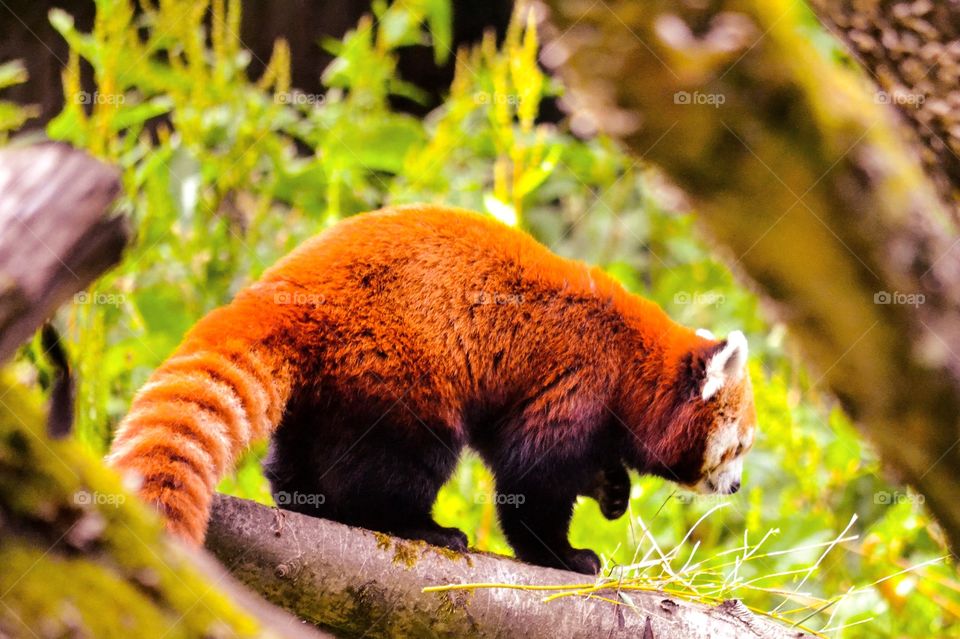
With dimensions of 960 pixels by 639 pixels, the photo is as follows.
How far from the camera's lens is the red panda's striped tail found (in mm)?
1816

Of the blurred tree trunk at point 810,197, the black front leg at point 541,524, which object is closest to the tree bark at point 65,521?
the blurred tree trunk at point 810,197

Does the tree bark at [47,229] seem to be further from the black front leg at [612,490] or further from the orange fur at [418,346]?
the black front leg at [612,490]

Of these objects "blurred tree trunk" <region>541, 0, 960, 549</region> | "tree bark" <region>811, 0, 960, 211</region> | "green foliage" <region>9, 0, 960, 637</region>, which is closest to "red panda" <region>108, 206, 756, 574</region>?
"green foliage" <region>9, 0, 960, 637</region>

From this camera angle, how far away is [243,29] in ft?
20.8

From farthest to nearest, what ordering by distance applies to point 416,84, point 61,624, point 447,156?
point 416,84 < point 447,156 < point 61,624

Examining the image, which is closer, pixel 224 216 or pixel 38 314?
pixel 38 314

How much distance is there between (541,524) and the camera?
2865 millimetres

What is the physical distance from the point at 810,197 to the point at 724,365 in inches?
38.9

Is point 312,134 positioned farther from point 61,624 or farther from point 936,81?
point 61,624

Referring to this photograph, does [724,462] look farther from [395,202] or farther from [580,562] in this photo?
[395,202]

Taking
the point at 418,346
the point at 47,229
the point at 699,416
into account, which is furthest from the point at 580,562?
the point at 47,229

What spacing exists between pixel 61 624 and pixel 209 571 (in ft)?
0.66

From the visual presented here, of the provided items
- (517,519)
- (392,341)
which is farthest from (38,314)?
(517,519)

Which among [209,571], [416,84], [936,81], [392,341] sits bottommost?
[416,84]
